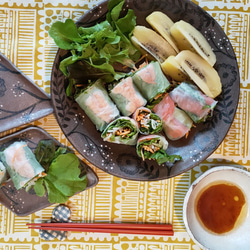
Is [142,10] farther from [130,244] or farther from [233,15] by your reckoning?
[130,244]

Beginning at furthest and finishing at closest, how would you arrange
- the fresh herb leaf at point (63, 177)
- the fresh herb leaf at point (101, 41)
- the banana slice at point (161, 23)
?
the fresh herb leaf at point (63, 177), the banana slice at point (161, 23), the fresh herb leaf at point (101, 41)

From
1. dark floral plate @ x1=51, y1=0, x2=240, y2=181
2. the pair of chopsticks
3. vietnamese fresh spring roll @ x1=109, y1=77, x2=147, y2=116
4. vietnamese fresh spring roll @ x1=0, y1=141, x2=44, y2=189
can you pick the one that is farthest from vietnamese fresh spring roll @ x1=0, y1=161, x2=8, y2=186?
vietnamese fresh spring roll @ x1=109, y1=77, x2=147, y2=116

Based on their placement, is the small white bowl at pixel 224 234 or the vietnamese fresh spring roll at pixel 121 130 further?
the small white bowl at pixel 224 234

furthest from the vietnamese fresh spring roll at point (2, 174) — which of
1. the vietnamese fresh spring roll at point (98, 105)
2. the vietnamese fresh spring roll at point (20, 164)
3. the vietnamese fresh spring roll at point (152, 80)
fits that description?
the vietnamese fresh spring roll at point (152, 80)

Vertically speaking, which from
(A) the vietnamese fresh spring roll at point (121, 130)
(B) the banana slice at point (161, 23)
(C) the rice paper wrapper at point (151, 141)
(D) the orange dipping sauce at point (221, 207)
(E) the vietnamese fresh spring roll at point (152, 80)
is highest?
(B) the banana slice at point (161, 23)

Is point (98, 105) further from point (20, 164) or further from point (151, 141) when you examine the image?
point (20, 164)

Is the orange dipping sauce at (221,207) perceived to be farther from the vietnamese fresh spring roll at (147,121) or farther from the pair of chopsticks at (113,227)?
the vietnamese fresh spring roll at (147,121)

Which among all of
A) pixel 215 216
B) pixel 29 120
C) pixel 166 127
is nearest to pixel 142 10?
pixel 166 127
